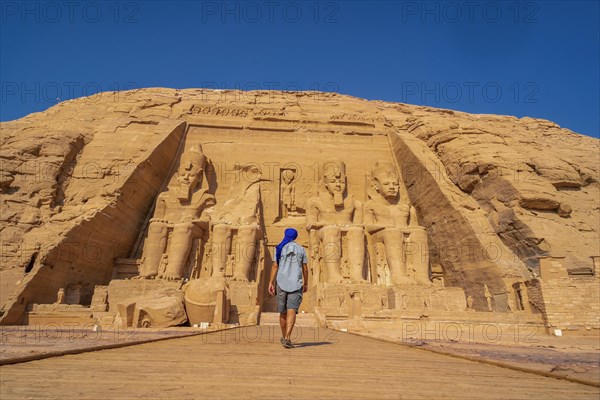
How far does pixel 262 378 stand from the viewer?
222 centimetres

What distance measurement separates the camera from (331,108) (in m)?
15.7

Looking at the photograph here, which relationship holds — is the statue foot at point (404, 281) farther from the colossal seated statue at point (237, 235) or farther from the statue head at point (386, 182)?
the colossal seated statue at point (237, 235)

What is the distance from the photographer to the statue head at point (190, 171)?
39.2 feet

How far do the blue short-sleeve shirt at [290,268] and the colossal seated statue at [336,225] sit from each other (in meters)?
6.44

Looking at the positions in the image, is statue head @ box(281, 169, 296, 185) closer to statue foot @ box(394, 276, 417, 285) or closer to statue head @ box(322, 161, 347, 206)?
statue head @ box(322, 161, 347, 206)

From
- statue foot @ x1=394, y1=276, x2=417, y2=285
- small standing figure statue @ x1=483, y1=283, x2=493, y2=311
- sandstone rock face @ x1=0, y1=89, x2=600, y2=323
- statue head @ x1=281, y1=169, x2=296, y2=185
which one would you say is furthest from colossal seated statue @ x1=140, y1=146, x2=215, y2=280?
small standing figure statue @ x1=483, y1=283, x2=493, y2=311

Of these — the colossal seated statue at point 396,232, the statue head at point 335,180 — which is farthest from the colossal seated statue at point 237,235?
the colossal seated statue at point 396,232

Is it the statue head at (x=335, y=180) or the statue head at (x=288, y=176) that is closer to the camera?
the statue head at (x=335, y=180)

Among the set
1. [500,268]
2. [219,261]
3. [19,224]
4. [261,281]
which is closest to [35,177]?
[19,224]

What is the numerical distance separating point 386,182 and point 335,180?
153 cm

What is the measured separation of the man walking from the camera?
4098mm

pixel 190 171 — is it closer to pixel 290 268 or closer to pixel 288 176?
pixel 288 176

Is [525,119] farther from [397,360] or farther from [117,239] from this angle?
[397,360]

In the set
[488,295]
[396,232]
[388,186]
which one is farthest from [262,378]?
[388,186]
